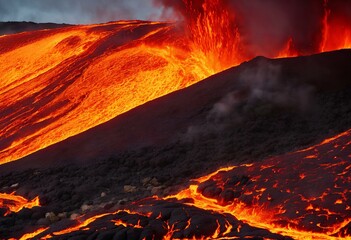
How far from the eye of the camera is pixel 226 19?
21750 millimetres

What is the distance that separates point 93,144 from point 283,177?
7.70 m

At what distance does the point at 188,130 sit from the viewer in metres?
15.1

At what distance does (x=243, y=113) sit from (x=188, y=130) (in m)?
1.76

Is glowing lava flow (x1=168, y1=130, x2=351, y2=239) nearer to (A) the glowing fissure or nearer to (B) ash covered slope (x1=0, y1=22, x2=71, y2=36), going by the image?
(A) the glowing fissure

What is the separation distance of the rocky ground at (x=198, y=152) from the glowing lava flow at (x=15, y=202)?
0.24 m

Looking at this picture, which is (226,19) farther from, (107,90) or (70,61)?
(70,61)

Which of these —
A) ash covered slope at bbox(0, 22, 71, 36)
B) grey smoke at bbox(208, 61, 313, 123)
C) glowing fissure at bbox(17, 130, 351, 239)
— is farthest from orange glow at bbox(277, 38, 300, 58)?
ash covered slope at bbox(0, 22, 71, 36)

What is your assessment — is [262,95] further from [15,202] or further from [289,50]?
[15,202]

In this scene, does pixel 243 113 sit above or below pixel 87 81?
below

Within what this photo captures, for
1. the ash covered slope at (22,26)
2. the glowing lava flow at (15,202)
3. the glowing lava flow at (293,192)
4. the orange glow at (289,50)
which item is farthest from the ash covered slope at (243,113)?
the ash covered slope at (22,26)

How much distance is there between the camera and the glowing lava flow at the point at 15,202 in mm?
12469

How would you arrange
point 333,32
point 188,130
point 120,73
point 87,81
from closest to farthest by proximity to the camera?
point 188,130 < point 333,32 < point 120,73 < point 87,81

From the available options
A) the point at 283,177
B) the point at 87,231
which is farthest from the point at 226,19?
the point at 87,231

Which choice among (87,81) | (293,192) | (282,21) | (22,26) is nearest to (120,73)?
(87,81)
